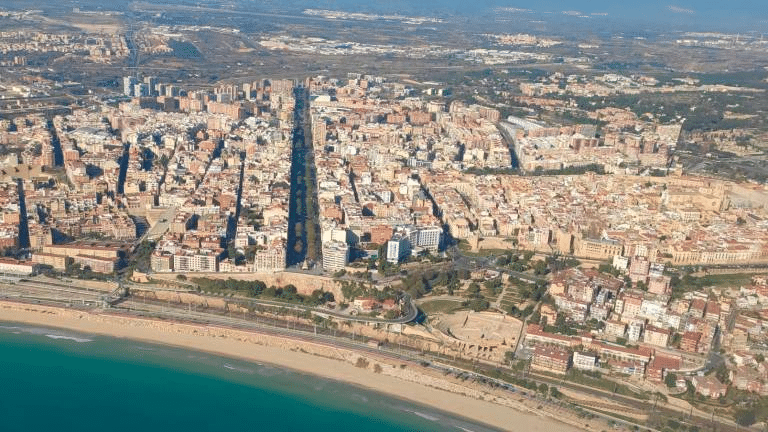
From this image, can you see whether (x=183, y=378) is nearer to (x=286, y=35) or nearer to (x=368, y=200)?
(x=368, y=200)

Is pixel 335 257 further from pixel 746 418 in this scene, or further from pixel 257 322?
pixel 746 418

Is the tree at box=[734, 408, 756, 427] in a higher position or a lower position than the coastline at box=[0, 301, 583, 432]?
higher

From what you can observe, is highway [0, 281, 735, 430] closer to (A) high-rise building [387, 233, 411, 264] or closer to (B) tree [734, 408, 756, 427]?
(B) tree [734, 408, 756, 427]

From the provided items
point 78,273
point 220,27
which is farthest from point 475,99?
point 220,27

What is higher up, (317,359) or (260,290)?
(260,290)

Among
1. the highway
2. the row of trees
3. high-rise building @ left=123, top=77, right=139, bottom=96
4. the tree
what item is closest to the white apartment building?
the row of trees

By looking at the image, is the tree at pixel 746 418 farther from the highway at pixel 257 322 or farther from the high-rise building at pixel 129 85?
the high-rise building at pixel 129 85

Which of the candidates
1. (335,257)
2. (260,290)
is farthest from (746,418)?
(260,290)

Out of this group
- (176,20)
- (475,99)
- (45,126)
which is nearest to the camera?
(45,126)
